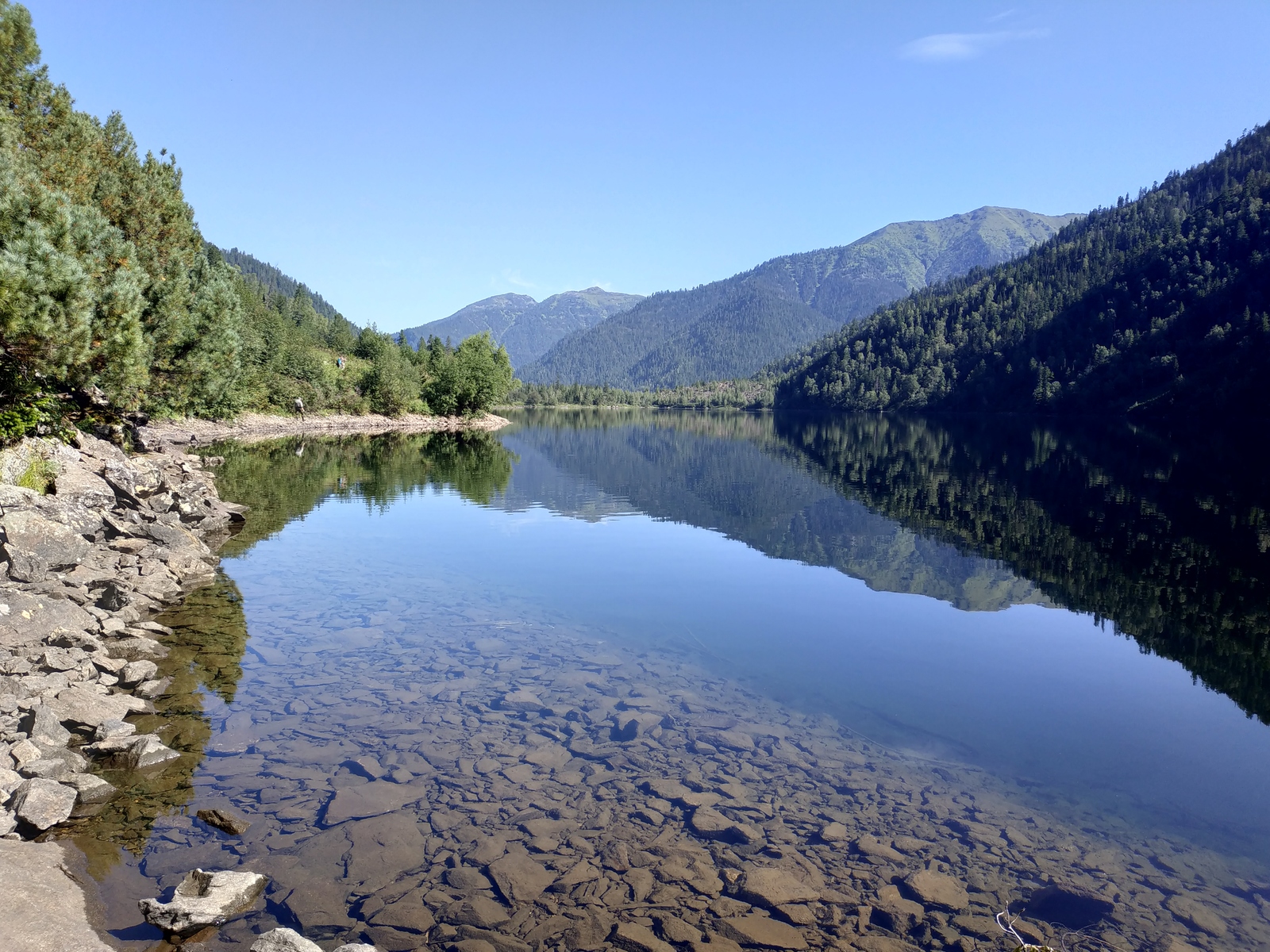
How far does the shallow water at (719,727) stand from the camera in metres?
8.98

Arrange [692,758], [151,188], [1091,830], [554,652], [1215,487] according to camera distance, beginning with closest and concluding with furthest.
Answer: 1. [1091,830]
2. [692,758]
3. [554,652]
4. [151,188]
5. [1215,487]

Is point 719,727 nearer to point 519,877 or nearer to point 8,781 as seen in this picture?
point 519,877

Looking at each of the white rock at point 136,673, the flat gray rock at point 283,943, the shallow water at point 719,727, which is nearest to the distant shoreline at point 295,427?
the shallow water at point 719,727

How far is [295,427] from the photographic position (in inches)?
3821

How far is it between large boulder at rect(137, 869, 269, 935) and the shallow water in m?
0.24

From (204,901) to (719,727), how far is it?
819 centimetres

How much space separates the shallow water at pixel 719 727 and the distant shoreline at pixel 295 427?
39220mm

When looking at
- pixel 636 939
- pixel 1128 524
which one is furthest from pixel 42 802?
pixel 1128 524

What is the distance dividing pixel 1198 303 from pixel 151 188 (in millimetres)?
200784

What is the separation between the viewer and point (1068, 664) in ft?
57.3

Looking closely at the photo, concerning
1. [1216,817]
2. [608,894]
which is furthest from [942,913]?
[1216,817]

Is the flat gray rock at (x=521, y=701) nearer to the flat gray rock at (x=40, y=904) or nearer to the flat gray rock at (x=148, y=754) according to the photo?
the flat gray rock at (x=148, y=754)

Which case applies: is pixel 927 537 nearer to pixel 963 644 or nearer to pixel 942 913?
pixel 963 644

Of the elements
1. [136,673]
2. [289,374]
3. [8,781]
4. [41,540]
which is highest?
[289,374]
